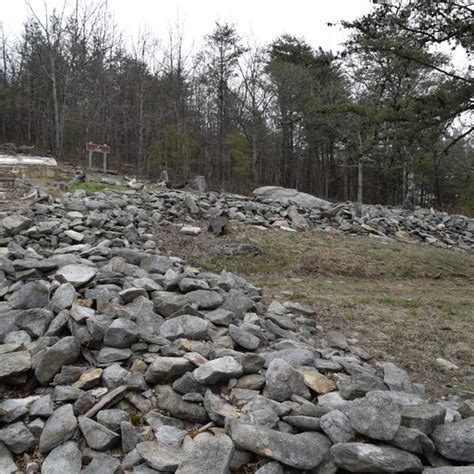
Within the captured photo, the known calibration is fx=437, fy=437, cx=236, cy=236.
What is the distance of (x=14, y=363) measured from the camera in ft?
9.15

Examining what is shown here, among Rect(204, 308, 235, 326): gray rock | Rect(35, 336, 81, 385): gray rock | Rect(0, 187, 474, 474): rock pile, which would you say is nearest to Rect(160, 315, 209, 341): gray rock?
Rect(0, 187, 474, 474): rock pile

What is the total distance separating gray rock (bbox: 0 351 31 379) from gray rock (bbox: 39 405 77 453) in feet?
1.55

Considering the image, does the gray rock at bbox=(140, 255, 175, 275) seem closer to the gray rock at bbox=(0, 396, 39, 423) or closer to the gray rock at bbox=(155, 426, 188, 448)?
the gray rock at bbox=(0, 396, 39, 423)

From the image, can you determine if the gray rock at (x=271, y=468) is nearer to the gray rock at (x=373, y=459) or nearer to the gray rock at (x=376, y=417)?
the gray rock at (x=373, y=459)

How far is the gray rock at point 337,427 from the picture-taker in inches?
83.0

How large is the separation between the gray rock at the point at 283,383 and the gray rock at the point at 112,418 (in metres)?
0.84

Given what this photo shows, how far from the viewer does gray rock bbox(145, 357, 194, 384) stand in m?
2.73

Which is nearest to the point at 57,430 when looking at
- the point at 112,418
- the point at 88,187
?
the point at 112,418

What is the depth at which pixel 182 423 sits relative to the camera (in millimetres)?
2494

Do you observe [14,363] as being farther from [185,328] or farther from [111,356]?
[185,328]

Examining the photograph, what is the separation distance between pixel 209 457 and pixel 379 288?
5437 millimetres

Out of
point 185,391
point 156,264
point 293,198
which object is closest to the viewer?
point 185,391

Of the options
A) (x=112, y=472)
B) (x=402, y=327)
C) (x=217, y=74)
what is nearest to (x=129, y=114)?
(x=217, y=74)

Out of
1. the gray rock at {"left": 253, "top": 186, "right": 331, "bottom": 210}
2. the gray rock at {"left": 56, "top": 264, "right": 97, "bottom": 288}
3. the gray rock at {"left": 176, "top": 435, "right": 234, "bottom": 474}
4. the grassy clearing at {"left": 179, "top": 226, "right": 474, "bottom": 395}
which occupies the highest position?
the gray rock at {"left": 253, "top": 186, "right": 331, "bottom": 210}
